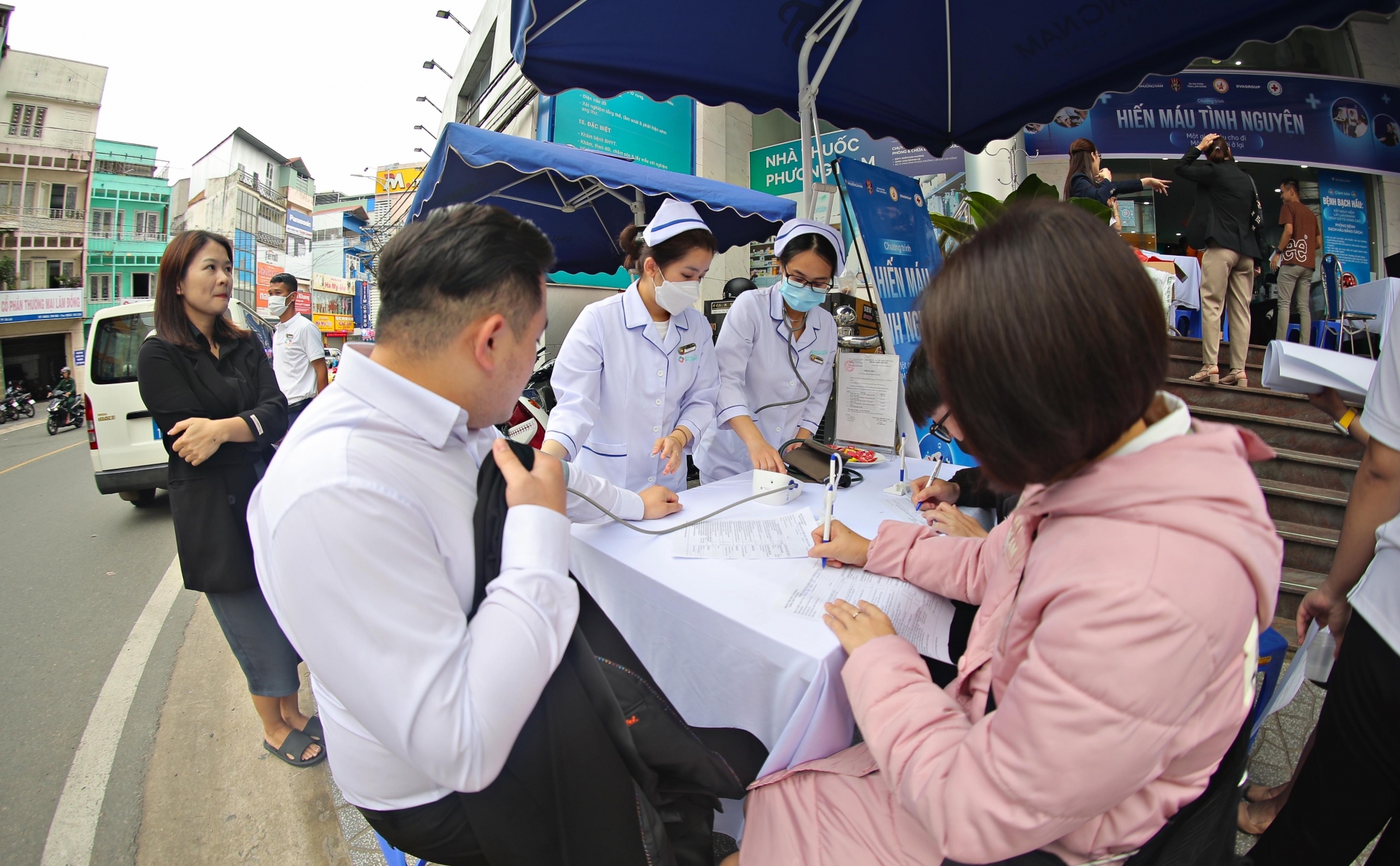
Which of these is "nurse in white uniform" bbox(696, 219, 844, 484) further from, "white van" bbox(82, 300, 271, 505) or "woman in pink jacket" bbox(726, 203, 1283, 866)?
"white van" bbox(82, 300, 271, 505)

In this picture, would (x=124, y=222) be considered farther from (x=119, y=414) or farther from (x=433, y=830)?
(x=433, y=830)

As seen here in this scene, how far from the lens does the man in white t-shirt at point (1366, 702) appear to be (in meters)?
1.14

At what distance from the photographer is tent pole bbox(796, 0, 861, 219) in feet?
8.44

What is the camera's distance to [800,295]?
2504mm

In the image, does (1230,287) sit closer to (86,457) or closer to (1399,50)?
(1399,50)

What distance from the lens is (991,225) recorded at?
0.78m

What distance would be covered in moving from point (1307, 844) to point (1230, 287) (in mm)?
5165

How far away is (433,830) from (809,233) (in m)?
2.26

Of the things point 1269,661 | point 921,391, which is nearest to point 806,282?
point 921,391

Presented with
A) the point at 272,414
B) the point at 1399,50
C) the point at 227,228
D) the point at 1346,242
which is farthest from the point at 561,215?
the point at 227,228

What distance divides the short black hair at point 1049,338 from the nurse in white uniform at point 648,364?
4.84 feet

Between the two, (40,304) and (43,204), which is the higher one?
(43,204)

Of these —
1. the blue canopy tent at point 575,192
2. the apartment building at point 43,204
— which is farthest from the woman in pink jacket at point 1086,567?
the apartment building at point 43,204

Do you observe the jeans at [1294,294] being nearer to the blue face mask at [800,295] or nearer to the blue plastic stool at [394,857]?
the blue face mask at [800,295]
